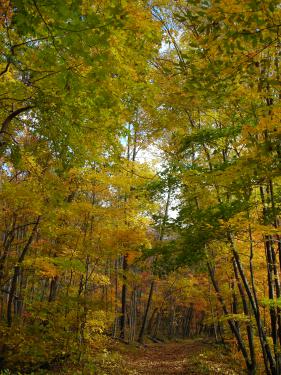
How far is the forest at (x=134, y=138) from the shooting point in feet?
11.8

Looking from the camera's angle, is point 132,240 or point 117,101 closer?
point 117,101

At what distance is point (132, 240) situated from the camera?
1263 centimetres

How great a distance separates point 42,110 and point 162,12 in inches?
198

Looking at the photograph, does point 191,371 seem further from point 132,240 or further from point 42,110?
point 42,110

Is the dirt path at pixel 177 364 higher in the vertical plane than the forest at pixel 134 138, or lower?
lower

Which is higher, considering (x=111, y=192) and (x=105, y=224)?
(x=111, y=192)

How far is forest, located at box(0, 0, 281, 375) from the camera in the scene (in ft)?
11.8

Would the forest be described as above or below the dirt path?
above

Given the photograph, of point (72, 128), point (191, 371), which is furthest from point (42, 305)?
point (191, 371)

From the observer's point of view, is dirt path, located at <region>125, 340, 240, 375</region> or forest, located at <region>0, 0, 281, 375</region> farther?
dirt path, located at <region>125, 340, 240, 375</region>

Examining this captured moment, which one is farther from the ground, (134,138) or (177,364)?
(134,138)

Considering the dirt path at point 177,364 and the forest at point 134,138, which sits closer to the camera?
the forest at point 134,138

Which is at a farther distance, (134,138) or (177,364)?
(177,364)

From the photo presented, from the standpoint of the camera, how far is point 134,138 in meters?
9.34
